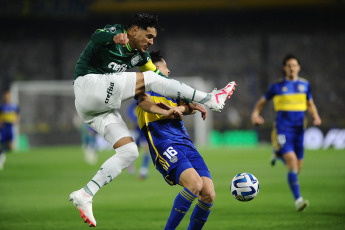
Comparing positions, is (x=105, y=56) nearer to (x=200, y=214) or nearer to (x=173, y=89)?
(x=173, y=89)

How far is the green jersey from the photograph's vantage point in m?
5.18

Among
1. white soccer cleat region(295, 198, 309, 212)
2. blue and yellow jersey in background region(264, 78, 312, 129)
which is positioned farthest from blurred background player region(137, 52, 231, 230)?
blue and yellow jersey in background region(264, 78, 312, 129)

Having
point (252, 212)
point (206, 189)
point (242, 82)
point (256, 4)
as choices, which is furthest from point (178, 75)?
point (206, 189)

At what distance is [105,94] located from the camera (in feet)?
17.2

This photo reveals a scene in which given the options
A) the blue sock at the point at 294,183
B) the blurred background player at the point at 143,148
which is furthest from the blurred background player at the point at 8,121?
the blue sock at the point at 294,183

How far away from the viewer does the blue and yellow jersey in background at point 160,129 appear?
18.6 feet

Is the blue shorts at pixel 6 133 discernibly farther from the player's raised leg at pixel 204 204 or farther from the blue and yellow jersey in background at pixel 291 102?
the player's raised leg at pixel 204 204

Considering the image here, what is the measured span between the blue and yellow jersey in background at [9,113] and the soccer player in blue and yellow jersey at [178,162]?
50.0 ft

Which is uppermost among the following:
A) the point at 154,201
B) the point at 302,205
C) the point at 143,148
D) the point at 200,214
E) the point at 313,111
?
the point at 313,111

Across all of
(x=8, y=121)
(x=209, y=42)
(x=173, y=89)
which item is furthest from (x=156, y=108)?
(x=209, y=42)

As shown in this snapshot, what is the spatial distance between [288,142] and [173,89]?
4139 millimetres

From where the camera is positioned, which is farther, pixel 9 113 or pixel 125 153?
pixel 9 113

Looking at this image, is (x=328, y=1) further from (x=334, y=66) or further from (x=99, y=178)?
(x=99, y=178)

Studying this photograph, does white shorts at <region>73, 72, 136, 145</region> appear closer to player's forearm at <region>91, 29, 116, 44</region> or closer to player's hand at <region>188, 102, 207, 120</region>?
player's forearm at <region>91, 29, 116, 44</region>
